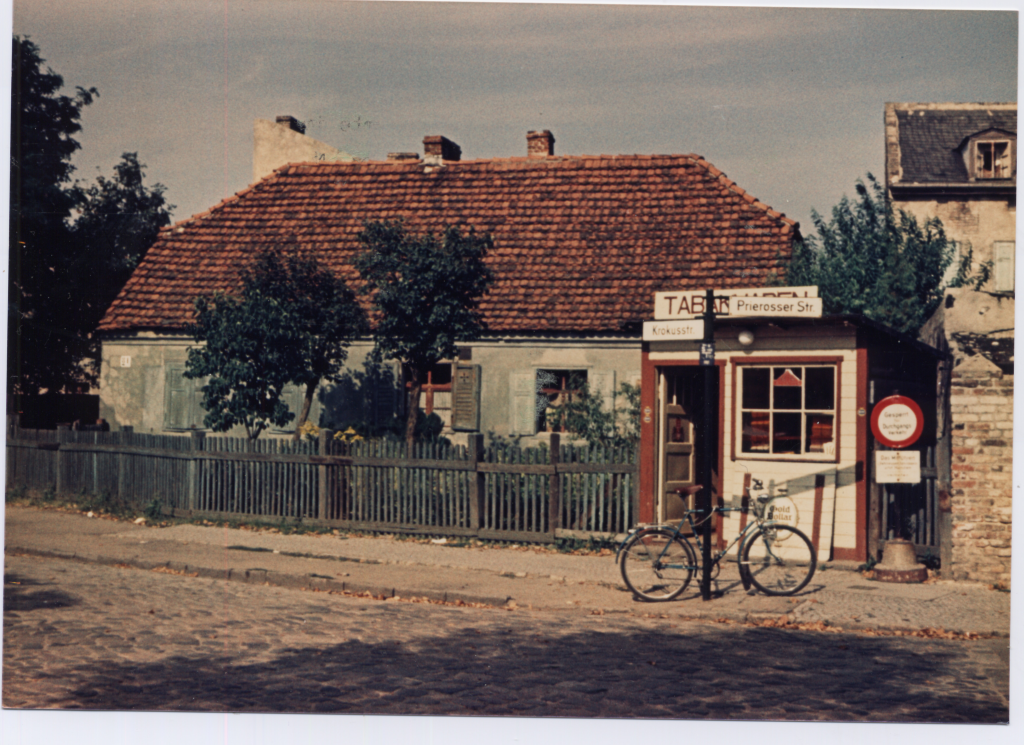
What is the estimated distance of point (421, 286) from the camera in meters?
13.9

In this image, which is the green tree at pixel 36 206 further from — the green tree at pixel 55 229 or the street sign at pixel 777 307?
the street sign at pixel 777 307

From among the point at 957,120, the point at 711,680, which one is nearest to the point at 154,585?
the point at 711,680

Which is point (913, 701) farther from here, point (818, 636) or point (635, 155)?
point (635, 155)

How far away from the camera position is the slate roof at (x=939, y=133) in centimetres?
898

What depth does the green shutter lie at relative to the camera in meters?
16.9

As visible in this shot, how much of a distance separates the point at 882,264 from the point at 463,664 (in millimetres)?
9022

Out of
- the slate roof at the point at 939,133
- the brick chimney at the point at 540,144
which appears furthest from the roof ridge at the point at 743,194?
the brick chimney at the point at 540,144

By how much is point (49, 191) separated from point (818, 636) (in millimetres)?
8450

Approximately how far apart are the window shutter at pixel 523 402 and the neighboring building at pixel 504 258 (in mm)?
24

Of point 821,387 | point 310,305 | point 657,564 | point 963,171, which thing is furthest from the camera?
point 310,305

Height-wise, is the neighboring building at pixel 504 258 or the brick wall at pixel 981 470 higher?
the neighboring building at pixel 504 258

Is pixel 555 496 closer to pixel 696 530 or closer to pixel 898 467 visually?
pixel 696 530

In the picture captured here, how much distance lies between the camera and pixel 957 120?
1069 centimetres

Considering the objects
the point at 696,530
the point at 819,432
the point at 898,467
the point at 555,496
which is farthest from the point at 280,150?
the point at 898,467
